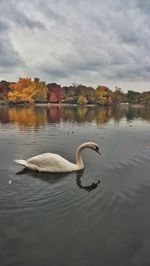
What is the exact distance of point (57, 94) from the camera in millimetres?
141125

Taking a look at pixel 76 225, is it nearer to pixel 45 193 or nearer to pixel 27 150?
pixel 45 193

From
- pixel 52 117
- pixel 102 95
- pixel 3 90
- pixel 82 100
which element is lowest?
pixel 52 117

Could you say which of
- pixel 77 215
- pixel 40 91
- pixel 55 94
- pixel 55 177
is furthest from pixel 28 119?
pixel 55 94

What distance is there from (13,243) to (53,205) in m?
2.19

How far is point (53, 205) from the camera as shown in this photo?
8.38m

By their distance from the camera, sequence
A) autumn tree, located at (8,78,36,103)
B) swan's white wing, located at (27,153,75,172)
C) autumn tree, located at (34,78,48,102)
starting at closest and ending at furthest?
swan's white wing, located at (27,153,75,172), autumn tree, located at (8,78,36,103), autumn tree, located at (34,78,48,102)

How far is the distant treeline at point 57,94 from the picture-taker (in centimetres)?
11206

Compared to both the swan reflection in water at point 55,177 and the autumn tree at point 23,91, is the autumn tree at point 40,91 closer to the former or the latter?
the autumn tree at point 23,91

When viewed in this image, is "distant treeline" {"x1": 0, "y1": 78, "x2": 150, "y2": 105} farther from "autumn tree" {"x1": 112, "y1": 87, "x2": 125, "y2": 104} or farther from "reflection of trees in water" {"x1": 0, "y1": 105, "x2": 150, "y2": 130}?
"reflection of trees in water" {"x1": 0, "y1": 105, "x2": 150, "y2": 130}

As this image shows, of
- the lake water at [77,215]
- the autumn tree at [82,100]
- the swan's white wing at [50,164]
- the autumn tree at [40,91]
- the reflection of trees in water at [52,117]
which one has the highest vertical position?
the autumn tree at [40,91]

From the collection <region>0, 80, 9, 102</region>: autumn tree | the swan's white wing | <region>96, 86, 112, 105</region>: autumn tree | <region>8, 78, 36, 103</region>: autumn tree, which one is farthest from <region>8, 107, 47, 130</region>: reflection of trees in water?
<region>96, 86, 112, 105</region>: autumn tree

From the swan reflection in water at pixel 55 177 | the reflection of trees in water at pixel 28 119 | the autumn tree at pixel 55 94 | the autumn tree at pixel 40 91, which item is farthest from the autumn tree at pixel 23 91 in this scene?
the swan reflection in water at pixel 55 177

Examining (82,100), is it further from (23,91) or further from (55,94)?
(23,91)

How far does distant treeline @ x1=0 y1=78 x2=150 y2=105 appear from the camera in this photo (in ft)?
368
